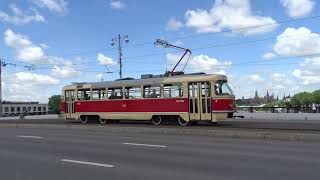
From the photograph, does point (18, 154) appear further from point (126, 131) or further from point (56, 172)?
point (126, 131)

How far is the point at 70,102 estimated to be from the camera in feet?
119

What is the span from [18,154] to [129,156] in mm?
3422

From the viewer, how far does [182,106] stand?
95.4 feet

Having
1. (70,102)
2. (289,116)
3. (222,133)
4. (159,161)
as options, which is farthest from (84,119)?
(159,161)

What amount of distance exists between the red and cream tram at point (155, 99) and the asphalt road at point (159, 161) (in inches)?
426

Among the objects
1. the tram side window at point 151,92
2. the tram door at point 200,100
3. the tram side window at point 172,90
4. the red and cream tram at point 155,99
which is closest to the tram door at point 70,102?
the red and cream tram at point 155,99

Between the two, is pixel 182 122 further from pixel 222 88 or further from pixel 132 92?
pixel 132 92

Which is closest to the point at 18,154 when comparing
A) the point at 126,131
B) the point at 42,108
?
the point at 126,131

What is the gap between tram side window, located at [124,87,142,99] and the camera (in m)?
31.6

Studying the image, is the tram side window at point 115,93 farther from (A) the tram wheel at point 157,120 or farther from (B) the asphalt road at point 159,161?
(B) the asphalt road at point 159,161

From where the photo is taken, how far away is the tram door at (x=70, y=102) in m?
36.2

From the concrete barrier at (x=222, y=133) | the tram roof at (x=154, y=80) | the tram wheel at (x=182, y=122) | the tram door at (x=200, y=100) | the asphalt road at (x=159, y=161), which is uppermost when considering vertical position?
the tram roof at (x=154, y=80)

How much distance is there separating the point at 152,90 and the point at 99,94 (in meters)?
4.96

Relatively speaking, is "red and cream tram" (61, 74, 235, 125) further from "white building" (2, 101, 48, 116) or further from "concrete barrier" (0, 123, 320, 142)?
"white building" (2, 101, 48, 116)
